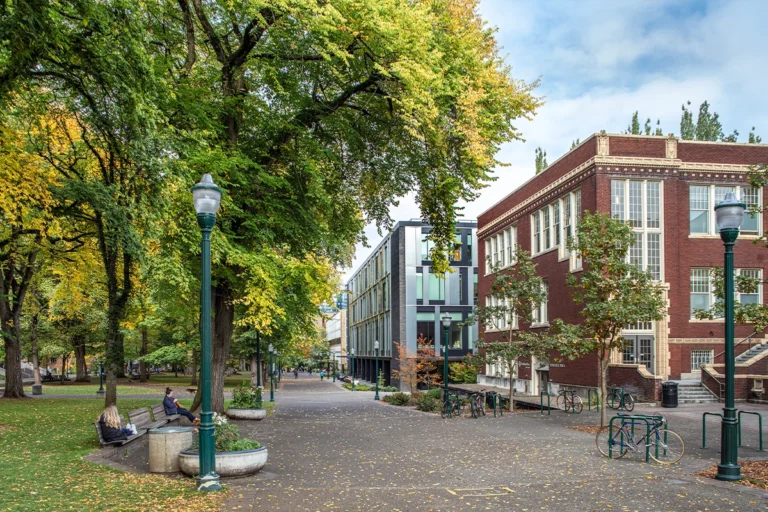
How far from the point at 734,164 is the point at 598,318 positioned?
1694 centimetres

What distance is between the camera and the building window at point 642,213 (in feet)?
97.6

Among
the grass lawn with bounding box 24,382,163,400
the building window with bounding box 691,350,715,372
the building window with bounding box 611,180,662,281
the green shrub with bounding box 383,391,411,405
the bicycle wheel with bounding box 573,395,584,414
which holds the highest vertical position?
the building window with bounding box 611,180,662,281

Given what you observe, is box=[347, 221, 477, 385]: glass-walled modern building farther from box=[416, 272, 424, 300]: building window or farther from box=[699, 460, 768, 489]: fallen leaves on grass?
box=[699, 460, 768, 489]: fallen leaves on grass

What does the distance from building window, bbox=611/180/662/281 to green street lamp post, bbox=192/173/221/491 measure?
23.5m

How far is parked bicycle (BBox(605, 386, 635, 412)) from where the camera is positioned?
2525 centimetres

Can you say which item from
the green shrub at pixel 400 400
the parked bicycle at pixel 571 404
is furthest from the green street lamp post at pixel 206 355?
the green shrub at pixel 400 400

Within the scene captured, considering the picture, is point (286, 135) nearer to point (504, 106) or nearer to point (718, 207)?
point (504, 106)

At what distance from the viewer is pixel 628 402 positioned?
25.8m

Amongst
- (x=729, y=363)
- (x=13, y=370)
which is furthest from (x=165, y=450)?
(x=13, y=370)

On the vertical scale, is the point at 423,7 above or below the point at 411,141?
above

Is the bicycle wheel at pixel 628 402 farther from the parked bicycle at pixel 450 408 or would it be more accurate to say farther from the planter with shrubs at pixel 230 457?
the planter with shrubs at pixel 230 457

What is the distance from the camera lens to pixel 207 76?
1861cm

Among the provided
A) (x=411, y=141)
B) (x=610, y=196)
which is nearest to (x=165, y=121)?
(x=411, y=141)

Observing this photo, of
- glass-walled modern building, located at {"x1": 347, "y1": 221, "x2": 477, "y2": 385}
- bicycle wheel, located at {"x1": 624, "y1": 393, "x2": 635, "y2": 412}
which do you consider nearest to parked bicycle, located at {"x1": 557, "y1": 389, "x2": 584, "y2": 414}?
bicycle wheel, located at {"x1": 624, "y1": 393, "x2": 635, "y2": 412}
